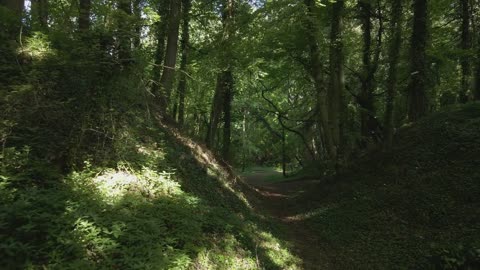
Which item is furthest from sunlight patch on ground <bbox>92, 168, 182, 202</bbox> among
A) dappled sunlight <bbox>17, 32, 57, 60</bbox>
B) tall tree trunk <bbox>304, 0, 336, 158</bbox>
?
tall tree trunk <bbox>304, 0, 336, 158</bbox>

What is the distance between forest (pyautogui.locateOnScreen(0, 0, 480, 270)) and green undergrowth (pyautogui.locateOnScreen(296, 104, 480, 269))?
2.0 inches

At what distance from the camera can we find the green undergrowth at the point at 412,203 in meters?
7.99

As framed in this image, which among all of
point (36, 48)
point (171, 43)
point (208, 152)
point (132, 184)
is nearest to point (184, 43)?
point (171, 43)

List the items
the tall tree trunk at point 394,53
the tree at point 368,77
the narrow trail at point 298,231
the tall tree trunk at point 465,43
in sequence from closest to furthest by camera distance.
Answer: the narrow trail at point 298,231
the tall tree trunk at point 394,53
the tree at point 368,77
the tall tree trunk at point 465,43

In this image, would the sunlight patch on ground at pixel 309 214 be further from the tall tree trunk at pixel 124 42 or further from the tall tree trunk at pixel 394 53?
the tall tree trunk at pixel 124 42

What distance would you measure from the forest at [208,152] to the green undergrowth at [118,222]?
0.08 ft

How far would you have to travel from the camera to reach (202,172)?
33.8 feet

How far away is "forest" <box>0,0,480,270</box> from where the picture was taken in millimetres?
4730

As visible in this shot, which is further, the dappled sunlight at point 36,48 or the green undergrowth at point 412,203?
the green undergrowth at point 412,203

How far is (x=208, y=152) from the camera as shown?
1344 centimetres

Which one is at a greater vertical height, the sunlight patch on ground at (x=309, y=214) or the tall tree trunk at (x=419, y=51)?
the tall tree trunk at (x=419, y=51)

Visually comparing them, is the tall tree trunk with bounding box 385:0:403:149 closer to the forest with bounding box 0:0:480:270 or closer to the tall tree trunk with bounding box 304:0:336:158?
the forest with bounding box 0:0:480:270

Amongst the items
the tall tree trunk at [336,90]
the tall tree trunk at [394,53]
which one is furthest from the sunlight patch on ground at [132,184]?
the tall tree trunk at [336,90]

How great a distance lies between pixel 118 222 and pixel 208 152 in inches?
344
